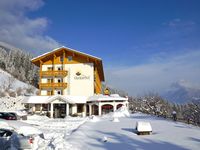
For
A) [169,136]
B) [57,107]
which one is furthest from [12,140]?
[57,107]

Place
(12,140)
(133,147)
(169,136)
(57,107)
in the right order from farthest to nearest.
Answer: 1. (57,107)
2. (169,136)
3. (12,140)
4. (133,147)

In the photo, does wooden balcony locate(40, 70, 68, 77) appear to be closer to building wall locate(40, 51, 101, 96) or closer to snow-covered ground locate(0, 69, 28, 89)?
building wall locate(40, 51, 101, 96)

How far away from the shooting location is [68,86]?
47.4m

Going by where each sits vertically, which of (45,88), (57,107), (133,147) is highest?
(45,88)

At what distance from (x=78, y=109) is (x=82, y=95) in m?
2.51

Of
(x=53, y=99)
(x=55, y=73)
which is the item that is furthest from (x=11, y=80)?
(x=53, y=99)

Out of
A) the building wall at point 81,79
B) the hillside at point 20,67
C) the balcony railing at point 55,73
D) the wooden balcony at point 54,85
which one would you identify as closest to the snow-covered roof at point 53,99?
the building wall at point 81,79

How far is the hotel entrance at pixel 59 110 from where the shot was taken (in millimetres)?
44781

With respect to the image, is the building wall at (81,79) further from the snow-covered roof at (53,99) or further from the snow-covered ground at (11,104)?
the snow-covered ground at (11,104)

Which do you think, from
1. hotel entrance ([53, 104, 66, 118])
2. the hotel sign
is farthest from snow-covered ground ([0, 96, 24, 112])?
the hotel sign

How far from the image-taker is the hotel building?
44.8m

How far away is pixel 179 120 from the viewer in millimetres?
28266

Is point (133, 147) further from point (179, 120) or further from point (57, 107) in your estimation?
point (57, 107)

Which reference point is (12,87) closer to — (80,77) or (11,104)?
(11,104)
